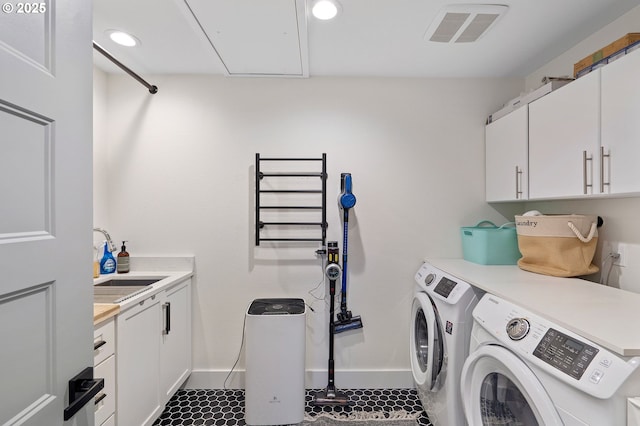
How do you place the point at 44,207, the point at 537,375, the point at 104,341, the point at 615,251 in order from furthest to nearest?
the point at 615,251 → the point at 104,341 → the point at 537,375 → the point at 44,207

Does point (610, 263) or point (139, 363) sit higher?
point (610, 263)

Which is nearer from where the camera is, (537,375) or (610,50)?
(537,375)

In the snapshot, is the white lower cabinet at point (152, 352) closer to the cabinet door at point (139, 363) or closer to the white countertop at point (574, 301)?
the cabinet door at point (139, 363)

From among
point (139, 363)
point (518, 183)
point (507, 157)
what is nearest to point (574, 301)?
point (518, 183)

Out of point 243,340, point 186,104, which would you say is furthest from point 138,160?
point 243,340

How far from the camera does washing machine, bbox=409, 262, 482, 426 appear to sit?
148 centimetres

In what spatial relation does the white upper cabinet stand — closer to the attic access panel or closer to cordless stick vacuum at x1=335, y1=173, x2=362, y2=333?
cordless stick vacuum at x1=335, y1=173, x2=362, y2=333

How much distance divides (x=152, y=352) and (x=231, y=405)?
0.72m

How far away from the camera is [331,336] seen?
2.12m

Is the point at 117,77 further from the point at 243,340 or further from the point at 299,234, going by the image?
the point at 243,340

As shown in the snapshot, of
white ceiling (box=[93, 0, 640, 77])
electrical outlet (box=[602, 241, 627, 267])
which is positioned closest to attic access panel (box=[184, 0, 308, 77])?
white ceiling (box=[93, 0, 640, 77])

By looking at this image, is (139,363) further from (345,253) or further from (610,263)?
(610,263)

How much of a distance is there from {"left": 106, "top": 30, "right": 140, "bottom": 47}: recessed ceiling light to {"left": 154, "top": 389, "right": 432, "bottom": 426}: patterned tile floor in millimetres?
2422

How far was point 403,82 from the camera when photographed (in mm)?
2254
